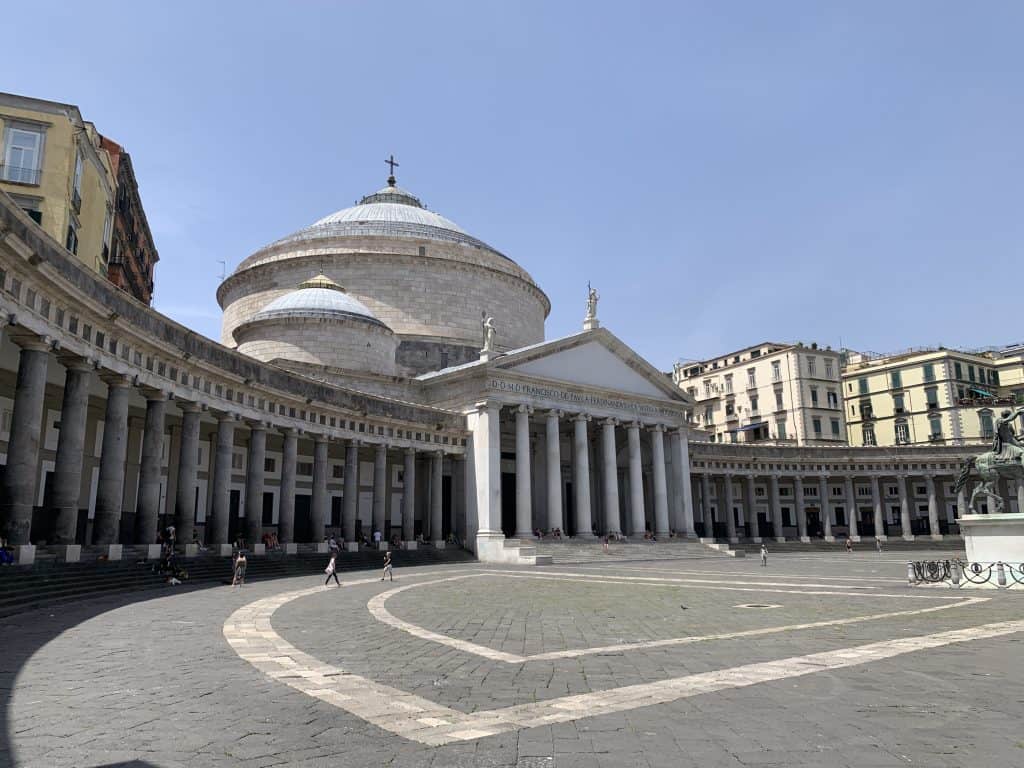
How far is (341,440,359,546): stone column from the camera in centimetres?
3412

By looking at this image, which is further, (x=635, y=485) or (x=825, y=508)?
(x=825, y=508)

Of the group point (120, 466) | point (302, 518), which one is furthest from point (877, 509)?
point (120, 466)

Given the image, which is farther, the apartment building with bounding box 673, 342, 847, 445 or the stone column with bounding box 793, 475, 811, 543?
the apartment building with bounding box 673, 342, 847, 445

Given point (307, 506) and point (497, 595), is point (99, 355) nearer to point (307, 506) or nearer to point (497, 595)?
point (497, 595)

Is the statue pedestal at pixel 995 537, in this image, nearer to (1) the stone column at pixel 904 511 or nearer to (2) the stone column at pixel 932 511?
(1) the stone column at pixel 904 511

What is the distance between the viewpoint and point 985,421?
67688 millimetres

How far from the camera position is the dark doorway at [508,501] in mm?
46406

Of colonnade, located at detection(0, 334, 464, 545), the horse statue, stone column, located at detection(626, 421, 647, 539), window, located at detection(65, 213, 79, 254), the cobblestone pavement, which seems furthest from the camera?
stone column, located at detection(626, 421, 647, 539)

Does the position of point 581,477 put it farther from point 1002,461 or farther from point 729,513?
point 1002,461

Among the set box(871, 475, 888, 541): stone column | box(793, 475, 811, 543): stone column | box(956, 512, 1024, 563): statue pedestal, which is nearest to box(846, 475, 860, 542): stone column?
box(871, 475, 888, 541): stone column

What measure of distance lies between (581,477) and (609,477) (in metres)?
2.43

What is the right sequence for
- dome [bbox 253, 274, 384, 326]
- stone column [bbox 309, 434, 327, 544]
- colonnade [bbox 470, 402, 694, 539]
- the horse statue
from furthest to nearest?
dome [bbox 253, 274, 384, 326]
colonnade [bbox 470, 402, 694, 539]
stone column [bbox 309, 434, 327, 544]
the horse statue

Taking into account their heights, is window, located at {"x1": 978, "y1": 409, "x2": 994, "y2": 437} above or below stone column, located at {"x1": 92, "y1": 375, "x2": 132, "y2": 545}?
above

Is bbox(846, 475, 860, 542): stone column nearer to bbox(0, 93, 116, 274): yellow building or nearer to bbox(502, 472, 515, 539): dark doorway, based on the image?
bbox(502, 472, 515, 539): dark doorway
